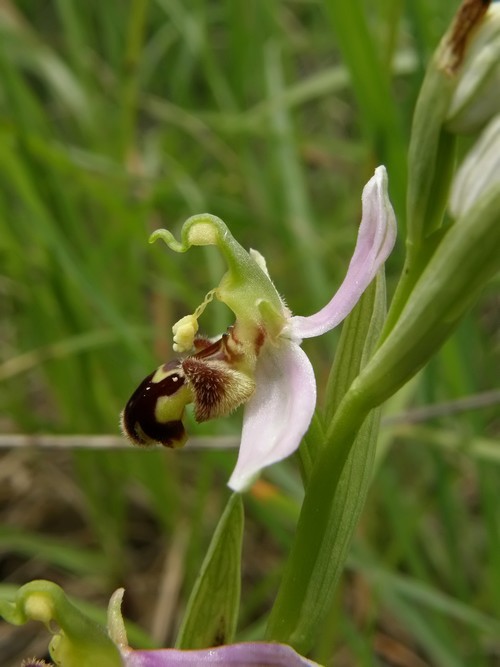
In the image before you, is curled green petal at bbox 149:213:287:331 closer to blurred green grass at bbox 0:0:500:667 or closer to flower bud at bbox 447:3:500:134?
flower bud at bbox 447:3:500:134

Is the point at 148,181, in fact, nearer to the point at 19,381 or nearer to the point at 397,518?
the point at 19,381

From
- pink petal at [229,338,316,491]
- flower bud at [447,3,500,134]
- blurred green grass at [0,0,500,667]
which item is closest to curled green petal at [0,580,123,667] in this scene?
pink petal at [229,338,316,491]

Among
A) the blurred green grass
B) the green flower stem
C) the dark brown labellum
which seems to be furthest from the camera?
the blurred green grass

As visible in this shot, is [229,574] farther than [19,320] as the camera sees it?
No

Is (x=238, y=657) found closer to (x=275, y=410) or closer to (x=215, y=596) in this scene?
(x=215, y=596)

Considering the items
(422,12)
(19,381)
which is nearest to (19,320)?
(19,381)

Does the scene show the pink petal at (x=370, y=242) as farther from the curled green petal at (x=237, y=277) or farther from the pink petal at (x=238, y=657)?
the pink petal at (x=238, y=657)
